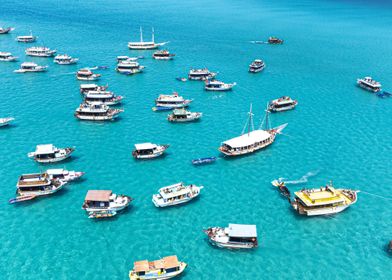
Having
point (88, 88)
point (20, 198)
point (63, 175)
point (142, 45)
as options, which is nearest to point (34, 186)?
point (20, 198)

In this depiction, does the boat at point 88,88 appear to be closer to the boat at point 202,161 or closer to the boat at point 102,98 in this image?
the boat at point 102,98

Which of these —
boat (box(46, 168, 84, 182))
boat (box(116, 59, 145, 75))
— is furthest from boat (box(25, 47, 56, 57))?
boat (box(46, 168, 84, 182))

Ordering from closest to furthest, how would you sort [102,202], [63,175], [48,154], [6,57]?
[102,202] → [63,175] → [48,154] → [6,57]

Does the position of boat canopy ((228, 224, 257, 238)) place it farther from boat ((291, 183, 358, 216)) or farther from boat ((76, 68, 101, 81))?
boat ((76, 68, 101, 81))

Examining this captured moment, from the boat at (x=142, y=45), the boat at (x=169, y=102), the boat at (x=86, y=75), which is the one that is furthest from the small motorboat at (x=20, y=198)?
the boat at (x=142, y=45)

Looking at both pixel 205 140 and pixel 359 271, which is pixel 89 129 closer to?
pixel 205 140

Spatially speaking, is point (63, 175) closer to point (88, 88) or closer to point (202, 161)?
point (202, 161)
